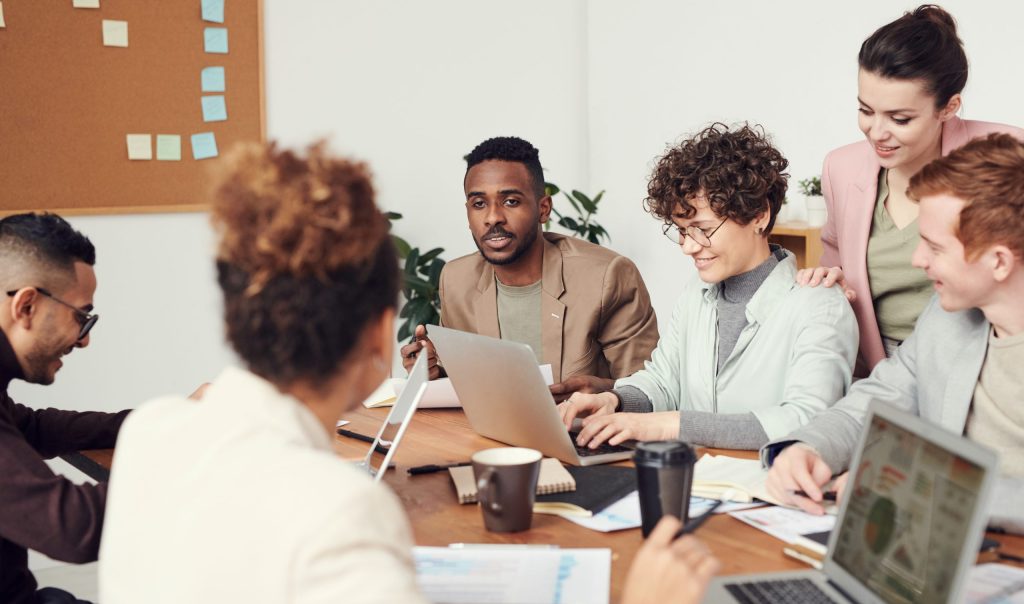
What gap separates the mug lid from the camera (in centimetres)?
127

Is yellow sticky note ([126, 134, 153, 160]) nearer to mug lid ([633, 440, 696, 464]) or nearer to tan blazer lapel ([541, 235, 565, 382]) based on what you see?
tan blazer lapel ([541, 235, 565, 382])

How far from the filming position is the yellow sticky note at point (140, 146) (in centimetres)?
380

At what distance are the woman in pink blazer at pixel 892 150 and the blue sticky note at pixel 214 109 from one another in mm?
2480

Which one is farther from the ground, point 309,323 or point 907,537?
point 309,323

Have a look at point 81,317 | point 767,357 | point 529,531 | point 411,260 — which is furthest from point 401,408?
point 411,260

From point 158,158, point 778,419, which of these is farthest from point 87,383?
point 778,419

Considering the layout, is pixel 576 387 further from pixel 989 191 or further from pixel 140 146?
A: pixel 140 146

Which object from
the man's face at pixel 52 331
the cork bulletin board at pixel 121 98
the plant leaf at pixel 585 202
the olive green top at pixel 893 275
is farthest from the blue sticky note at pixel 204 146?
the olive green top at pixel 893 275

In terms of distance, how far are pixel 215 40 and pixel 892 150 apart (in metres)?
2.74

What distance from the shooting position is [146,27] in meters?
3.78

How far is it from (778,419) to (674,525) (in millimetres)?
827

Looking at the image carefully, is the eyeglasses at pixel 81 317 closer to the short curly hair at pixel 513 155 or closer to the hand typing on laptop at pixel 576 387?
the hand typing on laptop at pixel 576 387

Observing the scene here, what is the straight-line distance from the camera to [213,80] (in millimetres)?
3928

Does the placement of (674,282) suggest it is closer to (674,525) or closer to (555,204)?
(555,204)
